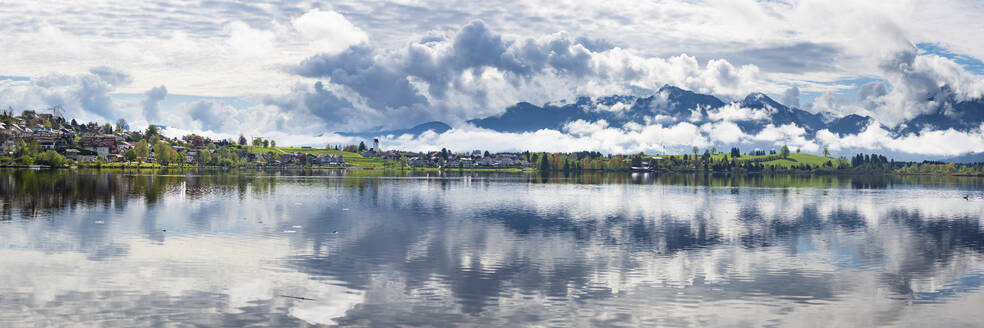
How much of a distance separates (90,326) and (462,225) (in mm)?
44921

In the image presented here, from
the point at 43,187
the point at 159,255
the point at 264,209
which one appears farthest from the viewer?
the point at 43,187

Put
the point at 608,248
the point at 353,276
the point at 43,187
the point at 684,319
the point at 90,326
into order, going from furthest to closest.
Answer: the point at 43,187 → the point at 608,248 → the point at 353,276 → the point at 684,319 → the point at 90,326

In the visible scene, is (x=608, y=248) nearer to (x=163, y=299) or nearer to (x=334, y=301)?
(x=334, y=301)

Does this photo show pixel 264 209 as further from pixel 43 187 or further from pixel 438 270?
pixel 43 187

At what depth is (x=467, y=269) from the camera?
4606 cm

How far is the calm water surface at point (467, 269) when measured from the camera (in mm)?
34562

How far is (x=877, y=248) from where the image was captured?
61.4 metres

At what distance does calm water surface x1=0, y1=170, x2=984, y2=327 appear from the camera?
113 ft

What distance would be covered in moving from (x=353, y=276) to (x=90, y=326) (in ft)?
50.6

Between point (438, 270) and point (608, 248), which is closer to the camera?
point (438, 270)

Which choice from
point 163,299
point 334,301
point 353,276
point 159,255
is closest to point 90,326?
point 163,299

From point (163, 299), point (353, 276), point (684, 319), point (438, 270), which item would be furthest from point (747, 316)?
point (163, 299)

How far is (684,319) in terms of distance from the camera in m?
34.3

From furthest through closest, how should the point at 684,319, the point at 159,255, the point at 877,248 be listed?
the point at 877,248
the point at 159,255
the point at 684,319
